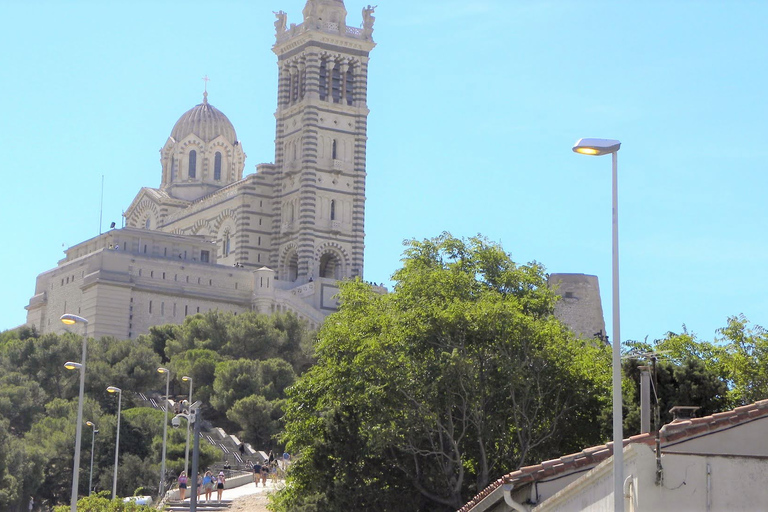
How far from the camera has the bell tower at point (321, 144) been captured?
380ft

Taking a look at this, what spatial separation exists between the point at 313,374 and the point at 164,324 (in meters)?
63.2

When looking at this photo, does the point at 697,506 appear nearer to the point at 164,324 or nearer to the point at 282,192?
the point at 164,324

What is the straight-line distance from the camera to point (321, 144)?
11788cm

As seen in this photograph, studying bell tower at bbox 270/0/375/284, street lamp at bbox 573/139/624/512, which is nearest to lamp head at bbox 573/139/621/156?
street lamp at bbox 573/139/624/512

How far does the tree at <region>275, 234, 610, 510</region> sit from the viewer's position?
3697cm

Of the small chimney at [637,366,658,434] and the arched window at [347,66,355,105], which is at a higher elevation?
the arched window at [347,66,355,105]

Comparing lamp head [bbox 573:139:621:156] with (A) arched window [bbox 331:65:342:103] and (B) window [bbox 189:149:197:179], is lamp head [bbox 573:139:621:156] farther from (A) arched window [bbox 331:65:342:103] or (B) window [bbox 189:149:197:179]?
(B) window [bbox 189:149:197:179]

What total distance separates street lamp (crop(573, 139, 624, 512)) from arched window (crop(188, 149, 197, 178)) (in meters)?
112

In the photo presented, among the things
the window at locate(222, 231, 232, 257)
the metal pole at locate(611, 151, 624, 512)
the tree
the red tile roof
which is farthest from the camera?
the window at locate(222, 231, 232, 257)

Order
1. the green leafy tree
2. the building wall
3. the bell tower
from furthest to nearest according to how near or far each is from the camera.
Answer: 1. the bell tower
2. the green leafy tree
3. the building wall

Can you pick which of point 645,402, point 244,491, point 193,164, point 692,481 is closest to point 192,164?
point 193,164

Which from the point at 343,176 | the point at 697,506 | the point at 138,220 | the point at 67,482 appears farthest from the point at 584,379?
the point at 138,220

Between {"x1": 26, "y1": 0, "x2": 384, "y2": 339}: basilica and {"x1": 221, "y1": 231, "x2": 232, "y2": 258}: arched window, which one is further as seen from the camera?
{"x1": 221, "y1": 231, "x2": 232, "y2": 258}: arched window

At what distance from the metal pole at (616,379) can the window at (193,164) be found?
A: 112 m
